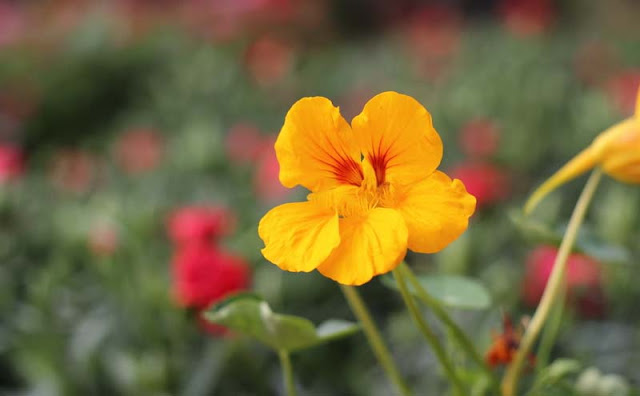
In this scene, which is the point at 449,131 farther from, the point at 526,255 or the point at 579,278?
the point at 579,278

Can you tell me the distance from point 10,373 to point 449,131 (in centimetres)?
108

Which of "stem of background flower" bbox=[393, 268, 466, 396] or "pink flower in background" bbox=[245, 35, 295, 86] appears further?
"pink flower in background" bbox=[245, 35, 295, 86]

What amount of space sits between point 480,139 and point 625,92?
54cm

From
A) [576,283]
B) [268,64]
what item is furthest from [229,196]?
[268,64]

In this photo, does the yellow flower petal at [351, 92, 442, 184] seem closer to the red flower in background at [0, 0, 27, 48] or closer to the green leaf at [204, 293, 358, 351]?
the green leaf at [204, 293, 358, 351]

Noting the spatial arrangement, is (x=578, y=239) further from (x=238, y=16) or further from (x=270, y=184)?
(x=238, y=16)

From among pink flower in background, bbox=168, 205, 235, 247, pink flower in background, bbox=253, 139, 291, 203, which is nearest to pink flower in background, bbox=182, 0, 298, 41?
pink flower in background, bbox=253, 139, 291, 203

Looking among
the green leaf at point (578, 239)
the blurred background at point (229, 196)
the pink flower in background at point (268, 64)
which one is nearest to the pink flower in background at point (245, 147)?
the blurred background at point (229, 196)

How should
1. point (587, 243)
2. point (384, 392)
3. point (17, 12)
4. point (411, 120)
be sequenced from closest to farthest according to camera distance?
1. point (411, 120)
2. point (587, 243)
3. point (384, 392)
4. point (17, 12)

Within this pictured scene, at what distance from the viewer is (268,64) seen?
7.77 feet

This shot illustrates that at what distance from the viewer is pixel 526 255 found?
3.58 ft

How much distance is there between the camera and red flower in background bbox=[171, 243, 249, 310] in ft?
2.57

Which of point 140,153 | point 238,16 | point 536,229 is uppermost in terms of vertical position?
point 238,16

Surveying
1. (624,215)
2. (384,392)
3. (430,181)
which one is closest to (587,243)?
(430,181)
